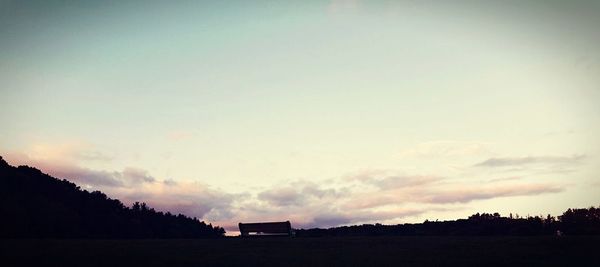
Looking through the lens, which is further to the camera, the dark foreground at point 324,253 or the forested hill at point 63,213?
the forested hill at point 63,213

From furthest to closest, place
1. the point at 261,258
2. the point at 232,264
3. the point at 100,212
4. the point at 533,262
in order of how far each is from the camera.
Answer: the point at 100,212
the point at 261,258
the point at 232,264
the point at 533,262

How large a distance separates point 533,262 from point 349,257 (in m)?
4.39

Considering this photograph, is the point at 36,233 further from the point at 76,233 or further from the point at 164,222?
the point at 164,222

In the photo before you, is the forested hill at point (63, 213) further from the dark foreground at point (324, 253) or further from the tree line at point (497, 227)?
the tree line at point (497, 227)

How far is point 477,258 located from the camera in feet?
37.9

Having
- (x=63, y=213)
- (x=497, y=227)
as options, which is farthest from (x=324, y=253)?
(x=63, y=213)

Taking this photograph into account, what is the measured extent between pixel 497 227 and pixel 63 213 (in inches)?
939

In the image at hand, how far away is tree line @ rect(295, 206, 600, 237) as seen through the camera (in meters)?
16.8

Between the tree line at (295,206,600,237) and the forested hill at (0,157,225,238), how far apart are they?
1431 cm

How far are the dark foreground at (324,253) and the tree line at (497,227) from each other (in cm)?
278

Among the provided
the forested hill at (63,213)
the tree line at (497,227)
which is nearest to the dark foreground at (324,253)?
the tree line at (497,227)

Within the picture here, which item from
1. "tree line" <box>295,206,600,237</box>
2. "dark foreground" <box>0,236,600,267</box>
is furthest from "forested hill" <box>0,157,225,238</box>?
"tree line" <box>295,206,600,237</box>

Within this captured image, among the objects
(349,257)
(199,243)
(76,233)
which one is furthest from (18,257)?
(76,233)

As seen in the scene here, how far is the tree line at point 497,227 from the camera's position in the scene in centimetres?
1683
